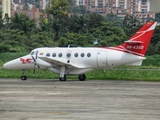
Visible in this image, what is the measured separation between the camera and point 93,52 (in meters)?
34.2

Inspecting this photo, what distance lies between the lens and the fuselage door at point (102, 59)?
33562 mm

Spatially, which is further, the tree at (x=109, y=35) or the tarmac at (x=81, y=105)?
the tree at (x=109, y=35)

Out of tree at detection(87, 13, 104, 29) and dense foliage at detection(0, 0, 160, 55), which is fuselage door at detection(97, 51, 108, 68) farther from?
tree at detection(87, 13, 104, 29)

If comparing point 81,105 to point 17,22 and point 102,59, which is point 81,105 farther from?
point 17,22

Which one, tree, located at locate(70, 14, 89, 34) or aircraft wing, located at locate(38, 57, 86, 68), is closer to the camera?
aircraft wing, located at locate(38, 57, 86, 68)

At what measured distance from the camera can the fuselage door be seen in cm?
3356

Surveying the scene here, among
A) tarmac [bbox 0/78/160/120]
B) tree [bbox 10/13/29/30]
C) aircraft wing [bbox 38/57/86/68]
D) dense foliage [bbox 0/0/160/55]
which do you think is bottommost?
dense foliage [bbox 0/0/160/55]

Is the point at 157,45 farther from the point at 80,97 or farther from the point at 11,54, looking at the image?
the point at 80,97

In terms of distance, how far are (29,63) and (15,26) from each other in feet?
154

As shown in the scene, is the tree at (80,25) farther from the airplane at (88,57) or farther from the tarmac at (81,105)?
the tarmac at (81,105)

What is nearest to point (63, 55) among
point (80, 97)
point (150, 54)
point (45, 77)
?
point (45, 77)

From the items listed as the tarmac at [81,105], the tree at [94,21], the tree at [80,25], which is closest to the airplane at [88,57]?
the tarmac at [81,105]

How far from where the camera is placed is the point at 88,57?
34250 mm

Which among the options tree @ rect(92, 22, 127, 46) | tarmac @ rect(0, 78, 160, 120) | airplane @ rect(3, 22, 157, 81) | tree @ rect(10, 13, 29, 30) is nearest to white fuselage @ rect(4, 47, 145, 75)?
airplane @ rect(3, 22, 157, 81)
